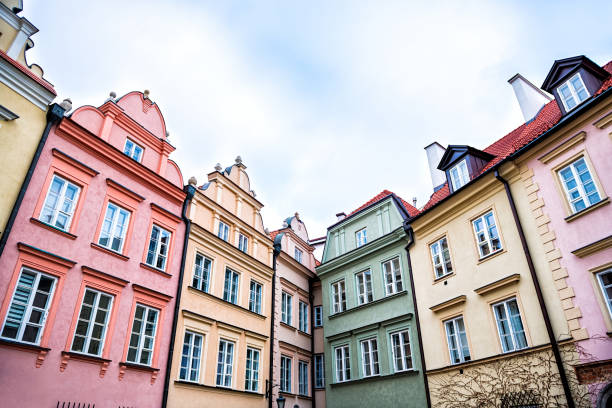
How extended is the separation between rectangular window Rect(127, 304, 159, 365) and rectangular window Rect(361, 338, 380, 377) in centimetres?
899

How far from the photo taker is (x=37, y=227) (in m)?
11.6

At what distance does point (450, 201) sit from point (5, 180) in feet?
47.2

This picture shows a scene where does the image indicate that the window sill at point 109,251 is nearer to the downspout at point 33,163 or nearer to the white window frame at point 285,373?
the downspout at point 33,163

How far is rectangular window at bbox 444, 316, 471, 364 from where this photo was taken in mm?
14617

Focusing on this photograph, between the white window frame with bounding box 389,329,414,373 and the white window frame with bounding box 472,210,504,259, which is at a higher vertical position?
the white window frame with bounding box 472,210,504,259

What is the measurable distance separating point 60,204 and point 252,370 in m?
9.95

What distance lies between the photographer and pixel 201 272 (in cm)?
1677

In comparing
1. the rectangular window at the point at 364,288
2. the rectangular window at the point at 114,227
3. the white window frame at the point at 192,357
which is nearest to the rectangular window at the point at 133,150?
the rectangular window at the point at 114,227

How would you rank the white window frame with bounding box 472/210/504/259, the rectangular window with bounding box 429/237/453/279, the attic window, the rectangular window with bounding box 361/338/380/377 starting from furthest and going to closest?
the rectangular window with bounding box 361/338/380/377
the rectangular window with bounding box 429/237/453/279
the white window frame with bounding box 472/210/504/259
the attic window

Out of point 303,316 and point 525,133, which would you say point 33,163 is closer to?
point 303,316

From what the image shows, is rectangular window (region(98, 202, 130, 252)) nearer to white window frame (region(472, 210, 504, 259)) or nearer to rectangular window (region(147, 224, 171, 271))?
rectangular window (region(147, 224, 171, 271))

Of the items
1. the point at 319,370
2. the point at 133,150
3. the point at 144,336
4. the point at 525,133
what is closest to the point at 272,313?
the point at 319,370

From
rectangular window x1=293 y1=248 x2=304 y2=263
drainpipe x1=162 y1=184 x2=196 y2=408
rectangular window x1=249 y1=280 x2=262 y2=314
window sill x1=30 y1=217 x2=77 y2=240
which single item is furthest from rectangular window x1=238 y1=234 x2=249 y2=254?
window sill x1=30 y1=217 x2=77 y2=240

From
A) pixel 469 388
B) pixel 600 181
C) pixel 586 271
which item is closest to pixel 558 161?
pixel 600 181
